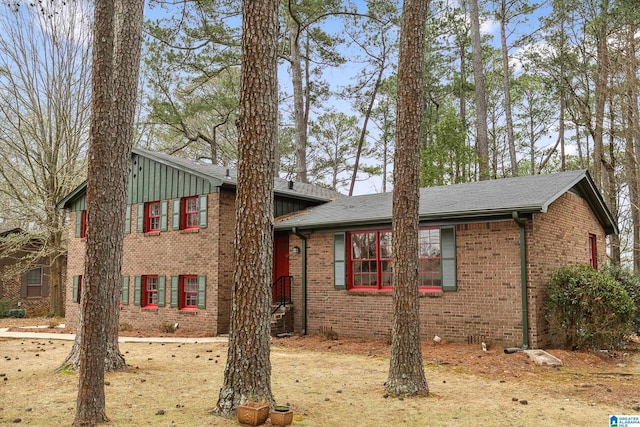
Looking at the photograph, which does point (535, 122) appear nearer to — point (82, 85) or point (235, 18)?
point (235, 18)

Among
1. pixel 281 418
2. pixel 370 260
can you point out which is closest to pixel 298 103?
pixel 370 260

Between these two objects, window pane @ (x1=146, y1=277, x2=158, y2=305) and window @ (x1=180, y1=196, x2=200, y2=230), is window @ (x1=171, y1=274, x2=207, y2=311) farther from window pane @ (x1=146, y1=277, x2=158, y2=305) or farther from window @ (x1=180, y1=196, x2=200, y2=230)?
window @ (x1=180, y1=196, x2=200, y2=230)

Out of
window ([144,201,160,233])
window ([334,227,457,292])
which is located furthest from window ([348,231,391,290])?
window ([144,201,160,233])

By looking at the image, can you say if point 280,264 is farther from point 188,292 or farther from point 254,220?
point 254,220

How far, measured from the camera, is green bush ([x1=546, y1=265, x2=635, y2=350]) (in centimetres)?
1030

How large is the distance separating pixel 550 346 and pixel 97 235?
9374mm

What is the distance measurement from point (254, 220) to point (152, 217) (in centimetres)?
1213

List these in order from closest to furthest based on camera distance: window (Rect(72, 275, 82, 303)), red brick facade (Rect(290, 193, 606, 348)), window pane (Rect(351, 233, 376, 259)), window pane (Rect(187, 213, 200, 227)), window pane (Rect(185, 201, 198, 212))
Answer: red brick facade (Rect(290, 193, 606, 348)), window pane (Rect(351, 233, 376, 259)), window pane (Rect(187, 213, 200, 227)), window pane (Rect(185, 201, 198, 212)), window (Rect(72, 275, 82, 303))

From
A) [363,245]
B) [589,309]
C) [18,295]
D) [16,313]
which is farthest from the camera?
[18,295]

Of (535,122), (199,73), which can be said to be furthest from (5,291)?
→ (535,122)

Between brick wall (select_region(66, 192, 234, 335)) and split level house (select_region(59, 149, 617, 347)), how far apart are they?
0.13ft

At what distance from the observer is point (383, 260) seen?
13055mm

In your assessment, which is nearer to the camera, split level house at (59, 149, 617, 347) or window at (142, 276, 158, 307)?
split level house at (59, 149, 617, 347)

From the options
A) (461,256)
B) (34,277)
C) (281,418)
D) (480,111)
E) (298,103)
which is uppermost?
(298,103)
